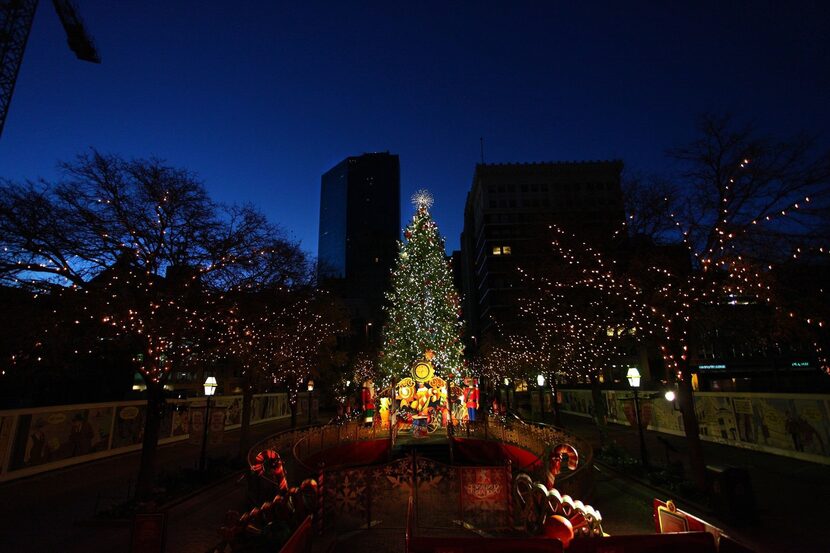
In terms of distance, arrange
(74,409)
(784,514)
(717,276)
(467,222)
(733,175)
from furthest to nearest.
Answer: (467,222)
(74,409)
(717,276)
(733,175)
(784,514)

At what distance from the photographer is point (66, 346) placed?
33.1 ft

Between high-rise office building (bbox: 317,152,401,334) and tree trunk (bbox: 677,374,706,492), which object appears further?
high-rise office building (bbox: 317,152,401,334)

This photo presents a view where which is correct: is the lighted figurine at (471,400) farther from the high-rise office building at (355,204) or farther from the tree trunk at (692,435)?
the high-rise office building at (355,204)

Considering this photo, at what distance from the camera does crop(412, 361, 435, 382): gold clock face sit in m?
22.5

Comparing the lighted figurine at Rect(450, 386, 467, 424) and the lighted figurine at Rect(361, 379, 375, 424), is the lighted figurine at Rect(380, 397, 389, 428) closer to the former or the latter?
the lighted figurine at Rect(361, 379, 375, 424)

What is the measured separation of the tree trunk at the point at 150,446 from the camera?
10.3 meters

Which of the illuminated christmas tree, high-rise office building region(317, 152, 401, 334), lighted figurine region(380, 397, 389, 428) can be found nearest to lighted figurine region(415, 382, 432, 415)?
lighted figurine region(380, 397, 389, 428)

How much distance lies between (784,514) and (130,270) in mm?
17052

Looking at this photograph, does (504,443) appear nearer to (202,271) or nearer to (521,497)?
(521,497)

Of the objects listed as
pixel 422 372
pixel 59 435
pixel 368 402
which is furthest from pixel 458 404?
pixel 59 435

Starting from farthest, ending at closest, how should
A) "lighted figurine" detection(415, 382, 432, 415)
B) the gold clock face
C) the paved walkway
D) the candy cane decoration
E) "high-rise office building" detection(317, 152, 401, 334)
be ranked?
"high-rise office building" detection(317, 152, 401, 334), the gold clock face, "lighted figurine" detection(415, 382, 432, 415), the candy cane decoration, the paved walkway

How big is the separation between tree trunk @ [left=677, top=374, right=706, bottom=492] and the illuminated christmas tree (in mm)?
17153

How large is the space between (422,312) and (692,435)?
64.4 feet

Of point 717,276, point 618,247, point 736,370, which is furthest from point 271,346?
point 736,370
